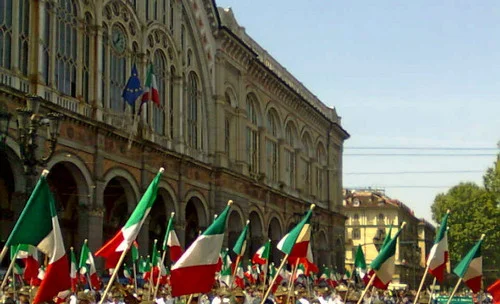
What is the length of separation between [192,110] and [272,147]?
1286 cm

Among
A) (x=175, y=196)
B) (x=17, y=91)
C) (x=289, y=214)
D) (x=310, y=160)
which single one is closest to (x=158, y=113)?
(x=175, y=196)

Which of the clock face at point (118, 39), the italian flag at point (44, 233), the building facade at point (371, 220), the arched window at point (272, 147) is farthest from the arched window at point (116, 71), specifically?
the building facade at point (371, 220)

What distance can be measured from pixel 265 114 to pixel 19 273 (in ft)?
100

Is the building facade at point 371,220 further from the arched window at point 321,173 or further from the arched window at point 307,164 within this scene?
the arched window at point 307,164

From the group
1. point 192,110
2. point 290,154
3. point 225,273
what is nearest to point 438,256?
point 225,273

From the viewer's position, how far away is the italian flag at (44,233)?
12.3 m

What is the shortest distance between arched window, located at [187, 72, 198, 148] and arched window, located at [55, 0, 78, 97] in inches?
433

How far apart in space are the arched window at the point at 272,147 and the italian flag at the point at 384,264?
3666 cm

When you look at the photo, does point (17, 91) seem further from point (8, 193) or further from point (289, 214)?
point (289, 214)

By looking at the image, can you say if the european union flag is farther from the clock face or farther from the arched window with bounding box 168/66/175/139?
the arched window with bounding box 168/66/175/139

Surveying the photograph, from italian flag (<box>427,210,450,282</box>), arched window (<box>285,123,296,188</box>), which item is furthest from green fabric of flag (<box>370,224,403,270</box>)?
arched window (<box>285,123,296,188</box>)

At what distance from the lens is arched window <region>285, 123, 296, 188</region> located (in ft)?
200

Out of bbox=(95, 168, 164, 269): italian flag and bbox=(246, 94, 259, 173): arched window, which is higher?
bbox=(246, 94, 259, 173): arched window

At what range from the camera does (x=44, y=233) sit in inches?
502
